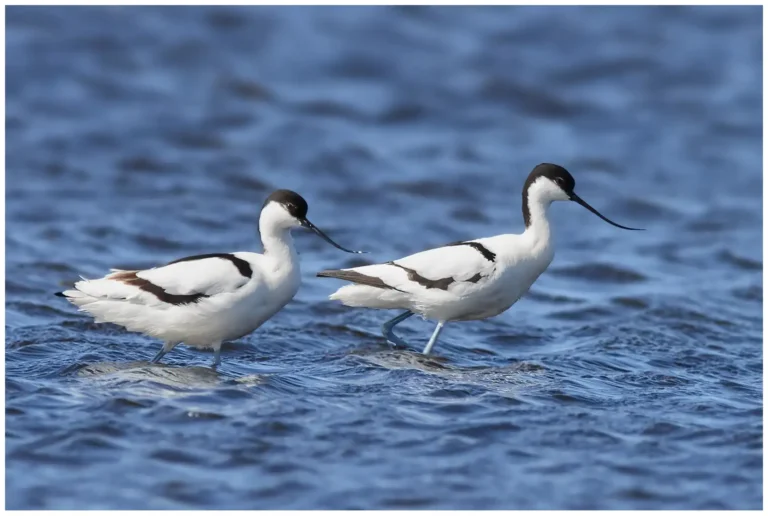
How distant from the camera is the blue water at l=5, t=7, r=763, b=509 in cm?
637

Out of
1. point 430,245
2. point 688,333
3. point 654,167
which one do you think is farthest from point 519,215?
point 688,333

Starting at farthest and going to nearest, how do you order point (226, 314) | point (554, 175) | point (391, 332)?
point (391, 332) < point (554, 175) < point (226, 314)

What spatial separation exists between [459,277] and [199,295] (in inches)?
73.0

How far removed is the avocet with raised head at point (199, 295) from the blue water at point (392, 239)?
32 centimetres

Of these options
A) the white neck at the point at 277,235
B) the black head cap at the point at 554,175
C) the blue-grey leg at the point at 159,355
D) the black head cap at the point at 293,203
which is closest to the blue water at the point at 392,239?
the blue-grey leg at the point at 159,355

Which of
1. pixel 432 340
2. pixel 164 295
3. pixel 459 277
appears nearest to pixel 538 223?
pixel 459 277

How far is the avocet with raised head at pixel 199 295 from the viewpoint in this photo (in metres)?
7.72

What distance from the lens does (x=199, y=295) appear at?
25.4 ft

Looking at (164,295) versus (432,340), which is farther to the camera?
(432,340)

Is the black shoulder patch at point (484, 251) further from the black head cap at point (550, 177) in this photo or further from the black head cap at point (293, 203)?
the black head cap at point (293, 203)

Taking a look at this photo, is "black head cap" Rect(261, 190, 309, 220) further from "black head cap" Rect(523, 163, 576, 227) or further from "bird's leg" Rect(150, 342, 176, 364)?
"black head cap" Rect(523, 163, 576, 227)

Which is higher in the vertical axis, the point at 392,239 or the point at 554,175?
the point at 554,175

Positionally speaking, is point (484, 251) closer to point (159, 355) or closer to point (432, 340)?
point (432, 340)

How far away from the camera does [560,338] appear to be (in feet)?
32.7
